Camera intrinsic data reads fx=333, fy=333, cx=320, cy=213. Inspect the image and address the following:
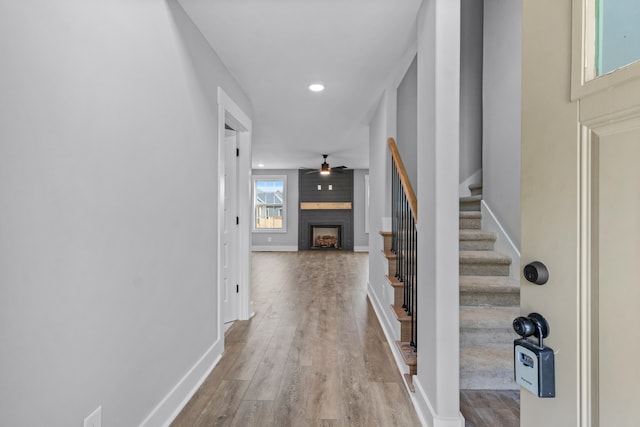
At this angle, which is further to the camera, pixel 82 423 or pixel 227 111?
pixel 227 111

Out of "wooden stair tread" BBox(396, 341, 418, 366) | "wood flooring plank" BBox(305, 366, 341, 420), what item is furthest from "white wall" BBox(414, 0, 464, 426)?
"wood flooring plank" BBox(305, 366, 341, 420)

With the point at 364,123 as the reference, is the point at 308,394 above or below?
below

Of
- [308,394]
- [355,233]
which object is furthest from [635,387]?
[355,233]

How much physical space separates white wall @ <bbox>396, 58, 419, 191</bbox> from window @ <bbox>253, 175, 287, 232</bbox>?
5.76 metres

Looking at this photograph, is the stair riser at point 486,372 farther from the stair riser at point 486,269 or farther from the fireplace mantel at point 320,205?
the fireplace mantel at point 320,205

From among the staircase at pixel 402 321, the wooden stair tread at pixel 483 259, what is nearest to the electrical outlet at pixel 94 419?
the staircase at pixel 402 321

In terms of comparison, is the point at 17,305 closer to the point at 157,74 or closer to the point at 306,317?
the point at 157,74

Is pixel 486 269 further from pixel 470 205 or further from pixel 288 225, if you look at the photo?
pixel 288 225

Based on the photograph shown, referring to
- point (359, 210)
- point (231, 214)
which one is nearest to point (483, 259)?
point (231, 214)

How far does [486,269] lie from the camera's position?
2.69m

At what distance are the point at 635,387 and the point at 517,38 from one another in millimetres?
2788

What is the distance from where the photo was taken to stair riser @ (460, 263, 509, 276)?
2.68m

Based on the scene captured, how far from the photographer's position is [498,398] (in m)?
2.02

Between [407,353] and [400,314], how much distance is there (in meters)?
0.31
